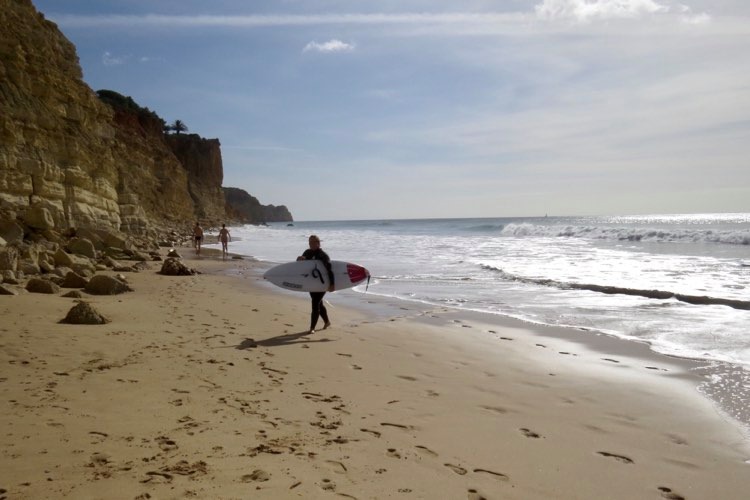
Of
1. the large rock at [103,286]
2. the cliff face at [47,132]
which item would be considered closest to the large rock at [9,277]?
the large rock at [103,286]

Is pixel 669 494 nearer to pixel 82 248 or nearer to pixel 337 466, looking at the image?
pixel 337 466

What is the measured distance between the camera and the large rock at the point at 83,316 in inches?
240

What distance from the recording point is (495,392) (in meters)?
4.59

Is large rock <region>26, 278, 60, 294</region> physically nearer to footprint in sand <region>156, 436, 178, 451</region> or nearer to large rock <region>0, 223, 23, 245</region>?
large rock <region>0, 223, 23, 245</region>

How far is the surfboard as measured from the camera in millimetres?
7477

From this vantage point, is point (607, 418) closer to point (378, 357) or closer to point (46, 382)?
point (378, 357)

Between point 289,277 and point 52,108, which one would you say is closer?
point 289,277

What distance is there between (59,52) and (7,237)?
12269 millimetres

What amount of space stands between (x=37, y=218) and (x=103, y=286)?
6.01 m

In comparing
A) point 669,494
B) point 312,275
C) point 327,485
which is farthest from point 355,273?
point 669,494

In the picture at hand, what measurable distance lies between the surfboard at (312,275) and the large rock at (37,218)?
884 cm

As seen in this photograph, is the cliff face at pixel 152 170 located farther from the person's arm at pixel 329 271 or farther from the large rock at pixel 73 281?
the person's arm at pixel 329 271

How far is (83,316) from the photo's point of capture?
614 centimetres

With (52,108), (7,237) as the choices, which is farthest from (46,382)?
(52,108)
